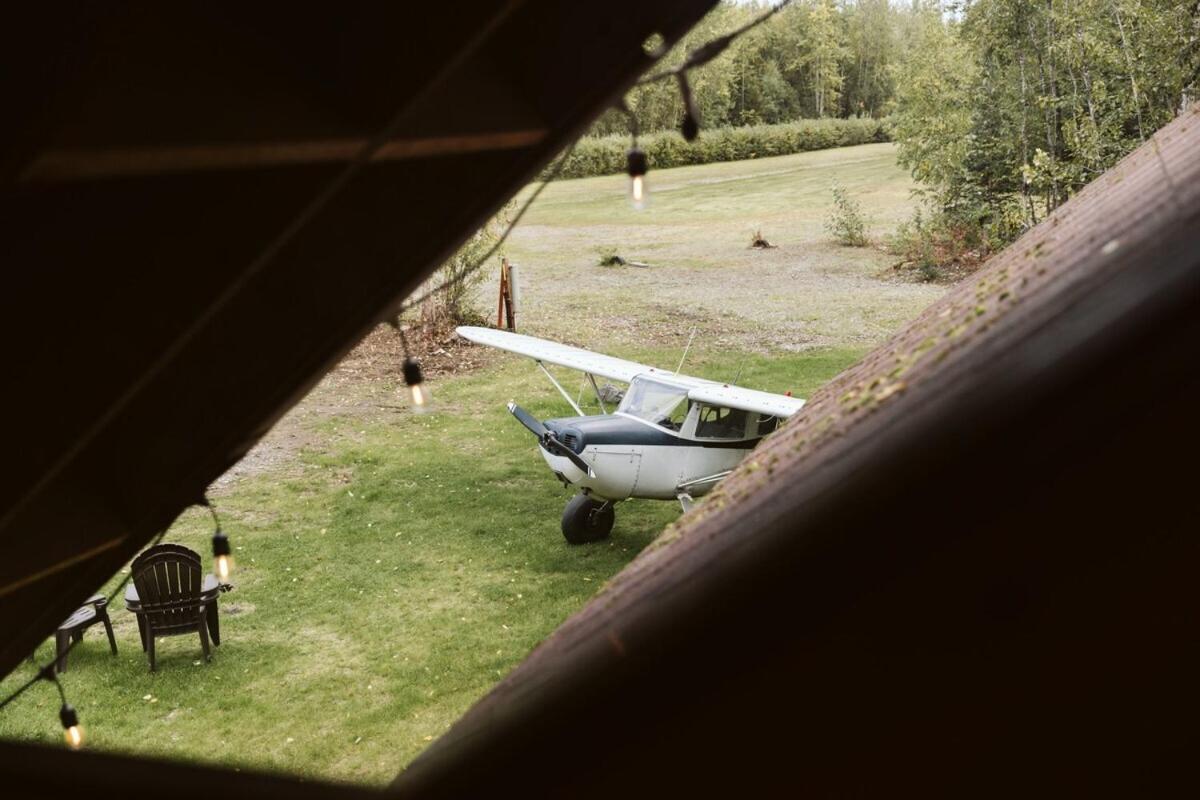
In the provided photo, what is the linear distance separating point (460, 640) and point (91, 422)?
7732mm

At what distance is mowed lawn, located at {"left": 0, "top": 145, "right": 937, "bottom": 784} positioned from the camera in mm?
8117

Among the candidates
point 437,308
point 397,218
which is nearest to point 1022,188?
point 437,308

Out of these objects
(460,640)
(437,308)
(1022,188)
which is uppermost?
(1022,188)

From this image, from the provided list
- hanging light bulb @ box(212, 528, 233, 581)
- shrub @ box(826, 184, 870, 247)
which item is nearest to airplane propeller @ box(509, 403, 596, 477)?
hanging light bulb @ box(212, 528, 233, 581)

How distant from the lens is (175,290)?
185 centimetres

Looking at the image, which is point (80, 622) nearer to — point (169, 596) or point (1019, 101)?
point (169, 596)

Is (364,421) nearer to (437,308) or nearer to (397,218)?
(437,308)

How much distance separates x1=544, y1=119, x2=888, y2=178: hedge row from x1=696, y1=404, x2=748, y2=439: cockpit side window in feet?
130

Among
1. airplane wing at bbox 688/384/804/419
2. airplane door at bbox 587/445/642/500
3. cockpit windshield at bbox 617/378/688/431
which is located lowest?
airplane door at bbox 587/445/642/500

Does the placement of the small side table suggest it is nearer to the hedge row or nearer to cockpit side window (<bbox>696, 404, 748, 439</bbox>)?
cockpit side window (<bbox>696, 404, 748, 439</bbox>)

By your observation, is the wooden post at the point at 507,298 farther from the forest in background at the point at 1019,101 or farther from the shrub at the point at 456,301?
the forest in background at the point at 1019,101

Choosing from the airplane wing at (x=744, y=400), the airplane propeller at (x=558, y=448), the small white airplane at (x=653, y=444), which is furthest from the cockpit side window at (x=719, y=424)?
the airplane propeller at (x=558, y=448)

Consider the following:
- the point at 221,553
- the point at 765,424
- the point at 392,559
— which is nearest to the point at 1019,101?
the point at 765,424

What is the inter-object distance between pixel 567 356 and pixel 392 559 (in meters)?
3.45
